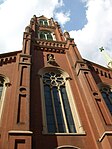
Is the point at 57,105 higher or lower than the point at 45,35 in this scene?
lower

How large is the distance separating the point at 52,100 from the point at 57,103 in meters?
0.36

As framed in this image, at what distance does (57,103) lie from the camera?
13.2 m

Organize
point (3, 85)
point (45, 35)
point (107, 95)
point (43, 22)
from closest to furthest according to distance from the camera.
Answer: point (3, 85), point (107, 95), point (45, 35), point (43, 22)

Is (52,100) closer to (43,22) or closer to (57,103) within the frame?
(57,103)

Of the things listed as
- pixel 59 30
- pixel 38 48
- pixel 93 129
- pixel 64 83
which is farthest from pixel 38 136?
pixel 59 30

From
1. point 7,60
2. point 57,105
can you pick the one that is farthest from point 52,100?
point 7,60

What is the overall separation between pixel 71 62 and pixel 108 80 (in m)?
3.33

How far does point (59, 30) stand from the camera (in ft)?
82.2

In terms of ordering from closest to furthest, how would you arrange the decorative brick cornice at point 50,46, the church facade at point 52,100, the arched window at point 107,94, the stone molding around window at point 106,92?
the church facade at point 52,100 → the arched window at point 107,94 → the stone molding around window at point 106,92 → the decorative brick cornice at point 50,46

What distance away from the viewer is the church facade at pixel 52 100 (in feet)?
33.6

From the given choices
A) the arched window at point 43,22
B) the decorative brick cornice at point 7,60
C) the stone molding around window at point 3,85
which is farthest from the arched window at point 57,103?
the arched window at point 43,22

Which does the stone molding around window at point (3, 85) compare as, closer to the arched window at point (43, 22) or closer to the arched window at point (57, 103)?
the arched window at point (57, 103)

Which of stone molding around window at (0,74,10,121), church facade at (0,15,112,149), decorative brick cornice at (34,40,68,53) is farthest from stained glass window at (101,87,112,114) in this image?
stone molding around window at (0,74,10,121)

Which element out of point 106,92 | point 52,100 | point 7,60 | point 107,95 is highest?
point 7,60
